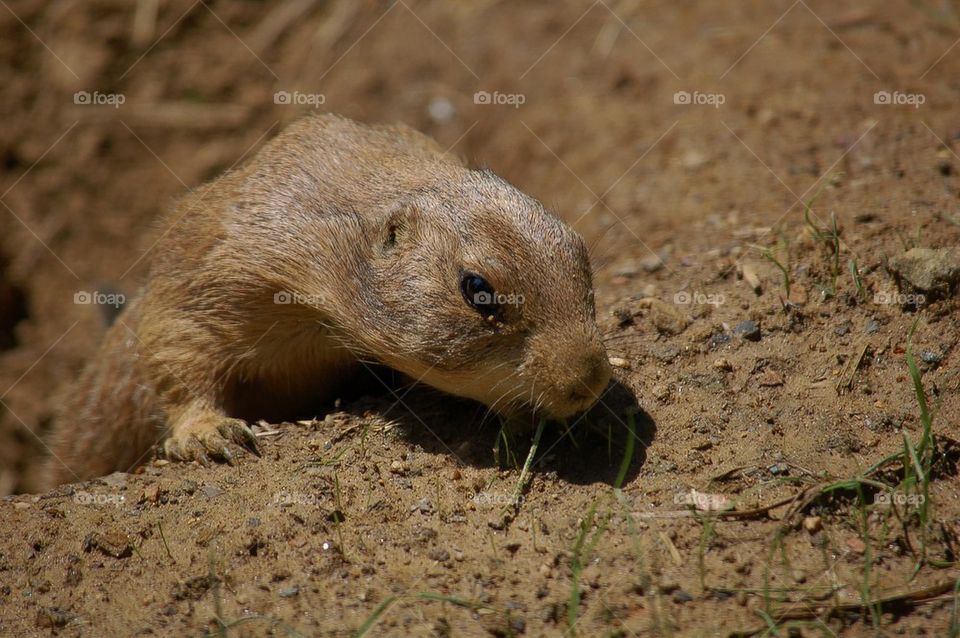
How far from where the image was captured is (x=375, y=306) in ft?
17.1

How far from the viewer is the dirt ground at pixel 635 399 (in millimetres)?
4164

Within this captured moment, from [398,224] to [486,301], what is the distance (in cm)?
84

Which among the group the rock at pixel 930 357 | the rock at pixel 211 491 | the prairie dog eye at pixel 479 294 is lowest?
the rock at pixel 211 491

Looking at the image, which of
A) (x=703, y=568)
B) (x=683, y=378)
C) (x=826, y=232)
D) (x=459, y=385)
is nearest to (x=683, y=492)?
(x=703, y=568)

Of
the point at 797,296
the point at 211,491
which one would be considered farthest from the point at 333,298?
the point at 797,296

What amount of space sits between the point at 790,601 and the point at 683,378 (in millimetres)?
1660

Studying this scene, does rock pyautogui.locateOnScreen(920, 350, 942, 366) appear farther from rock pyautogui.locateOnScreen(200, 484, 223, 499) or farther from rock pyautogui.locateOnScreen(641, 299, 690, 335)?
rock pyautogui.locateOnScreen(200, 484, 223, 499)

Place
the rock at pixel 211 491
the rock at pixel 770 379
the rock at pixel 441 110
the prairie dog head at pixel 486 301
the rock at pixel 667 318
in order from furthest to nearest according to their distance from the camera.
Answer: the rock at pixel 441 110, the rock at pixel 667 318, the rock at pixel 770 379, the rock at pixel 211 491, the prairie dog head at pixel 486 301

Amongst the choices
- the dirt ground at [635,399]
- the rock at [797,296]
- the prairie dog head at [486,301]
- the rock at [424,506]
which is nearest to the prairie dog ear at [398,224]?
the prairie dog head at [486,301]

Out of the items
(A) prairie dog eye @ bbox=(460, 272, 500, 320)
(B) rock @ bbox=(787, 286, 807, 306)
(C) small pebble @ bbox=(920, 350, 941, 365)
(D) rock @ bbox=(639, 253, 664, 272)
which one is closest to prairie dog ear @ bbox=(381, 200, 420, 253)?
(A) prairie dog eye @ bbox=(460, 272, 500, 320)

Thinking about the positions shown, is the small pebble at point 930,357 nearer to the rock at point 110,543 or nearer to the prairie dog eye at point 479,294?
the prairie dog eye at point 479,294

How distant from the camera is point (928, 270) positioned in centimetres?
529

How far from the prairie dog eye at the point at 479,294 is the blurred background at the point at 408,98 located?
8.52 feet

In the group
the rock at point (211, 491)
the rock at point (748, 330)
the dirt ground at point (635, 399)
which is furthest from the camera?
the rock at point (748, 330)
